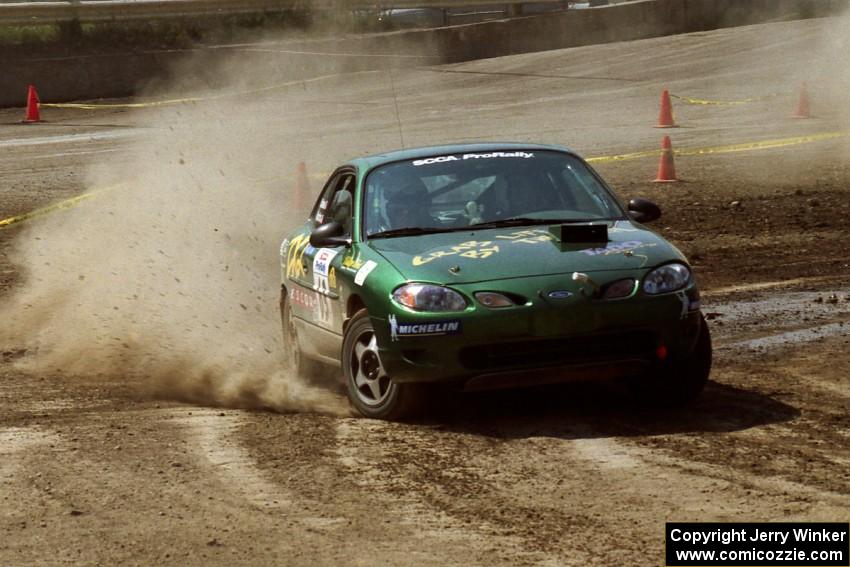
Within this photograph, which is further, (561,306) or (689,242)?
(689,242)

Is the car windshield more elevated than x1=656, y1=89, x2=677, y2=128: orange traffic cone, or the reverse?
the car windshield

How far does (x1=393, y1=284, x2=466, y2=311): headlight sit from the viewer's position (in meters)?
8.00

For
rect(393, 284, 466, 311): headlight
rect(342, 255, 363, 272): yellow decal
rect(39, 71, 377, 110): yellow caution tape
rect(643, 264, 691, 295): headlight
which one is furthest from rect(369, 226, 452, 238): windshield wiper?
rect(39, 71, 377, 110): yellow caution tape

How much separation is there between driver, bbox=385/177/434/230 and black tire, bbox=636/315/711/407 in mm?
1557

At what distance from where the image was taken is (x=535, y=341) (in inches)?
313

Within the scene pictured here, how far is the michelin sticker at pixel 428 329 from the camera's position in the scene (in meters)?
7.93

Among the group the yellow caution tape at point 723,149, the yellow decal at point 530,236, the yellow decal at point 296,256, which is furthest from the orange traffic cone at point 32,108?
the yellow decal at point 530,236

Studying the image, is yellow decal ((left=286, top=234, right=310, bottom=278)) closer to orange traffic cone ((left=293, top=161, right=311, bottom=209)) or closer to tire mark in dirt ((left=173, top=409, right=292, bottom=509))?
tire mark in dirt ((left=173, top=409, right=292, bottom=509))

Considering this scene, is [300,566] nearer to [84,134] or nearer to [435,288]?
[435,288]

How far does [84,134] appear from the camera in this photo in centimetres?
2628

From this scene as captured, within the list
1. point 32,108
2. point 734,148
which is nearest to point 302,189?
point 734,148

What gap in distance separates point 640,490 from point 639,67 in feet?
84.7

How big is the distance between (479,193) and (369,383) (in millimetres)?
1383

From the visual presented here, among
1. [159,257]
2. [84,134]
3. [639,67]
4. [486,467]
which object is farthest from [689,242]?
[639,67]
